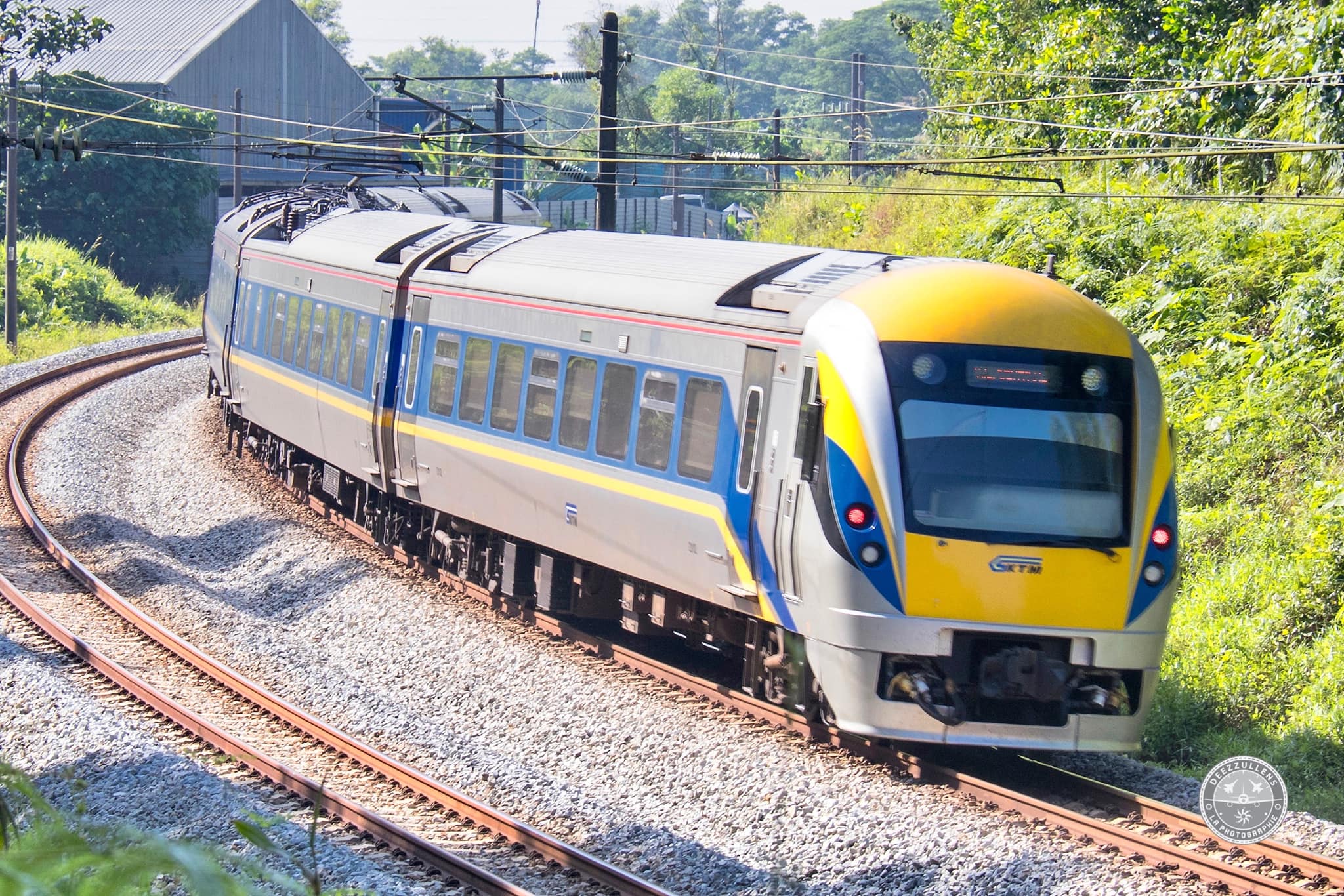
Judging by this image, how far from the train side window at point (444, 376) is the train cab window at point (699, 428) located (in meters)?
3.52

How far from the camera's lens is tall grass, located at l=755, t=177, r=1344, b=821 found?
9734 mm

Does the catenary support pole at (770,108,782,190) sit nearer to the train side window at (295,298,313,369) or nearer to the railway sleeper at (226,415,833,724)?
the train side window at (295,298,313,369)

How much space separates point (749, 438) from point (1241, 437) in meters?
6.39

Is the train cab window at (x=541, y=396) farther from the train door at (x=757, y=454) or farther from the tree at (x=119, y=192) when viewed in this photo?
the tree at (x=119, y=192)

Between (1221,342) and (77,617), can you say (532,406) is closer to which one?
(77,617)

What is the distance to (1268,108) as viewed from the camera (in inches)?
711

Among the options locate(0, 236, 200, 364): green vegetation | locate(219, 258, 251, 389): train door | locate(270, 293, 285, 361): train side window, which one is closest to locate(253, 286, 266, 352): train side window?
locate(270, 293, 285, 361): train side window

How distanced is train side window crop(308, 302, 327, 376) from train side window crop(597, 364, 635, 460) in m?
5.83

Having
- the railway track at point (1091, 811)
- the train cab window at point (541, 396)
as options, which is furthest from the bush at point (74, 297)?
the railway track at point (1091, 811)

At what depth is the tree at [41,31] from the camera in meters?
41.9

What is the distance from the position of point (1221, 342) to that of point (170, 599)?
10.7 meters

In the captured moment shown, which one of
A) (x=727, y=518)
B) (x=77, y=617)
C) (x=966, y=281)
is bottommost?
(x=77, y=617)

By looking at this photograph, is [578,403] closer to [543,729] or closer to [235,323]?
[543,729]

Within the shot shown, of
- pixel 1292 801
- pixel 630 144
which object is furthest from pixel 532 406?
pixel 630 144
